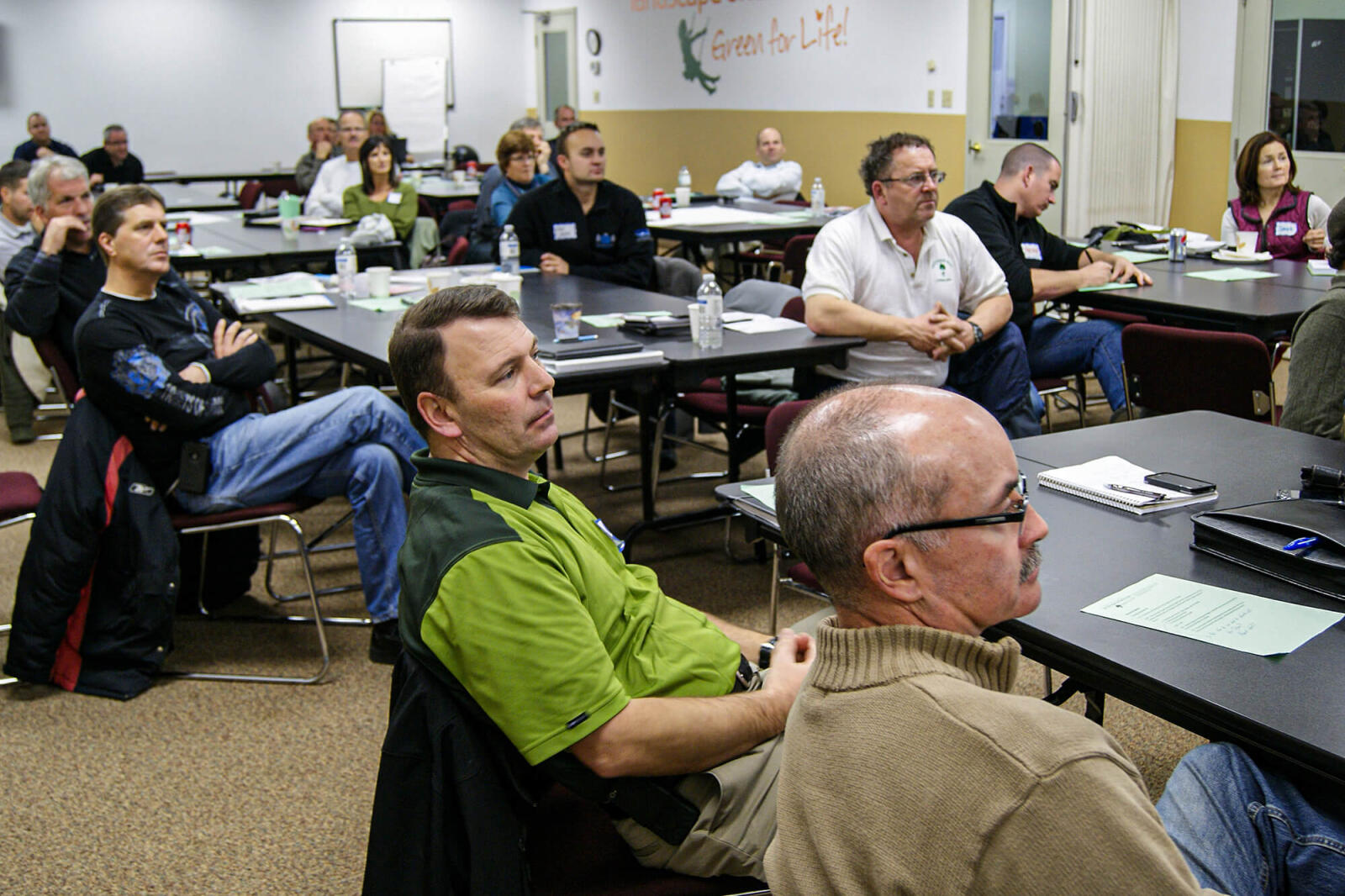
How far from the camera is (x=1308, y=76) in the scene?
7078mm

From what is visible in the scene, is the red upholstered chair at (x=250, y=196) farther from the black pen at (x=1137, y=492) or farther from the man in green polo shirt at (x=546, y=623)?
the black pen at (x=1137, y=492)

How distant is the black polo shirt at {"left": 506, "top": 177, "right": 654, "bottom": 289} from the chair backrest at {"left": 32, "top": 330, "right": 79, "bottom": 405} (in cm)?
215

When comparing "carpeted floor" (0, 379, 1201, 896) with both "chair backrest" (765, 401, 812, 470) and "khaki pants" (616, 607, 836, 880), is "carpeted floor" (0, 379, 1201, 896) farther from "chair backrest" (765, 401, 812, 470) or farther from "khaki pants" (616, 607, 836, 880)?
"chair backrest" (765, 401, 812, 470)

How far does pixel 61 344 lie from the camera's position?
404cm

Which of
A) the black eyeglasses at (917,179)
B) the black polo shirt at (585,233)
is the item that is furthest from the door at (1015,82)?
the black eyeglasses at (917,179)

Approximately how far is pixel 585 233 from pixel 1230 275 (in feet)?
8.79

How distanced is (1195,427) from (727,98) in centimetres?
1018

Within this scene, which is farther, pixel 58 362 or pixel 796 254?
pixel 796 254

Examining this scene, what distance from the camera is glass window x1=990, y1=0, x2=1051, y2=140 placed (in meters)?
8.08

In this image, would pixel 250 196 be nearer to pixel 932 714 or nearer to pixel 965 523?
pixel 965 523

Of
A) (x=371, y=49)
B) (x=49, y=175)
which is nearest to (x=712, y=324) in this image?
(x=49, y=175)

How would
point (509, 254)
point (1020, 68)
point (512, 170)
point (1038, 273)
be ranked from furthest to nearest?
1. point (1020, 68)
2. point (512, 170)
3. point (509, 254)
4. point (1038, 273)

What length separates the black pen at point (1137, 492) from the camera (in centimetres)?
206

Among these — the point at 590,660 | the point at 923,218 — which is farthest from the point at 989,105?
the point at 590,660
